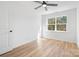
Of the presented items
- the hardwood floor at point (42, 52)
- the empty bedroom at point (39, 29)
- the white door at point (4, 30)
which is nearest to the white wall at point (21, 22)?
the empty bedroom at point (39, 29)

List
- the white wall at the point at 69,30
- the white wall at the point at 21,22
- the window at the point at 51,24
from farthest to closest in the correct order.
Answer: the window at the point at 51,24
the white wall at the point at 69,30
the white wall at the point at 21,22

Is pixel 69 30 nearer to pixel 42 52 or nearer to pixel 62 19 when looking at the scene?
pixel 62 19

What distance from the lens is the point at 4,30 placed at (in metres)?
3.71

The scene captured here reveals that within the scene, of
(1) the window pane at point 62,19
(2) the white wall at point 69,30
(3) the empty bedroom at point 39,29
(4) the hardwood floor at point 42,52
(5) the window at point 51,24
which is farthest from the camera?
(5) the window at point 51,24

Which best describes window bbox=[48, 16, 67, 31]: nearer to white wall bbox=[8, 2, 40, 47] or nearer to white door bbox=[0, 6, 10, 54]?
white wall bbox=[8, 2, 40, 47]

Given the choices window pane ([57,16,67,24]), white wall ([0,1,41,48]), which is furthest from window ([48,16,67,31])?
white wall ([0,1,41,48])

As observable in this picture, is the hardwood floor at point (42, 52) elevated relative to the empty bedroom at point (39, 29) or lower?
lower

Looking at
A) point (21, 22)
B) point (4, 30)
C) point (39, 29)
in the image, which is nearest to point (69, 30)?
point (39, 29)

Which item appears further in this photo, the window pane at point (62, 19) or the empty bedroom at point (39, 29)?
the window pane at point (62, 19)

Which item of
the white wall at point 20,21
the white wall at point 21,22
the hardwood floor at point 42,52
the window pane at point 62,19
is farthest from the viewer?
the window pane at point 62,19

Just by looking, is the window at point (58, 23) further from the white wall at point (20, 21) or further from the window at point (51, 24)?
the white wall at point (20, 21)

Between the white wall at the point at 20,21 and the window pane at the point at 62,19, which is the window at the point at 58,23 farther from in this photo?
the white wall at the point at 20,21

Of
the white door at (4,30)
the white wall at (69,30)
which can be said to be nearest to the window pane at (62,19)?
the white wall at (69,30)

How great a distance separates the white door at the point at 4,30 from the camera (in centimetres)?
357
